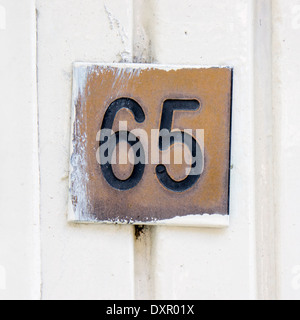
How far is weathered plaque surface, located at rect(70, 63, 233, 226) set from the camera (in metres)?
0.61

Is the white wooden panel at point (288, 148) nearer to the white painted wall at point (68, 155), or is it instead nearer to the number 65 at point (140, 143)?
the white painted wall at point (68, 155)

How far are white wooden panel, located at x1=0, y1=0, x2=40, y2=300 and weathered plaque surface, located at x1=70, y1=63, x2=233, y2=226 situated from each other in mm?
69

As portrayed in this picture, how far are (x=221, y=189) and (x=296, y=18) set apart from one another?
258 millimetres

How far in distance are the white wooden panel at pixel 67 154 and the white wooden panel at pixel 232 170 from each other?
0.05 metres

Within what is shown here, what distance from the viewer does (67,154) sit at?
0.63m

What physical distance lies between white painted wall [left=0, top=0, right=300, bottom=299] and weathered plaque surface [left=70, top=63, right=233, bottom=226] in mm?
23

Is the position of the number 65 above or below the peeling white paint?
above

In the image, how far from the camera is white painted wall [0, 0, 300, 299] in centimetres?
63

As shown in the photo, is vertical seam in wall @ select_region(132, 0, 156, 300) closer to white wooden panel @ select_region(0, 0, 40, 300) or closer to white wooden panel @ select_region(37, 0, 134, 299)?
white wooden panel @ select_region(37, 0, 134, 299)

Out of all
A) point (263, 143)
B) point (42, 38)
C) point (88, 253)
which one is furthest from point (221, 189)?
point (42, 38)

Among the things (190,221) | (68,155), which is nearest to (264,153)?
(190,221)

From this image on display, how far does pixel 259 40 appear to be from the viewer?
643 millimetres

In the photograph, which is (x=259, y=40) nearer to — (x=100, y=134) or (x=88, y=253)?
(x=100, y=134)

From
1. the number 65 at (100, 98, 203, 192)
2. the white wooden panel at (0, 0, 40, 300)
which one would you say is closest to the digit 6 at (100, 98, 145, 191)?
the number 65 at (100, 98, 203, 192)
